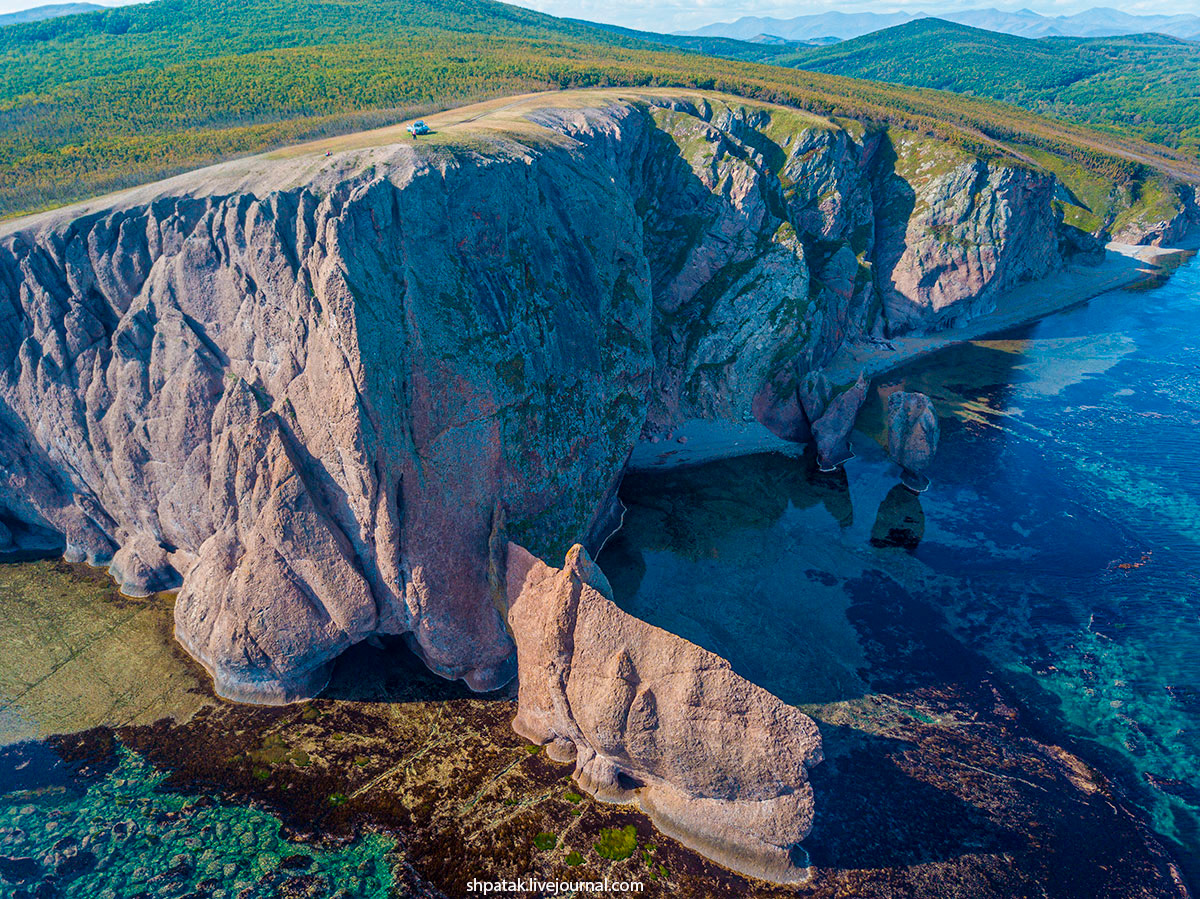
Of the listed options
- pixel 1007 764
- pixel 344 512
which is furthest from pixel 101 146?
pixel 1007 764

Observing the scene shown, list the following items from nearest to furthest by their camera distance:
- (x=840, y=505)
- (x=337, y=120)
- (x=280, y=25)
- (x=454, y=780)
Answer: (x=454, y=780) → (x=840, y=505) → (x=337, y=120) → (x=280, y=25)

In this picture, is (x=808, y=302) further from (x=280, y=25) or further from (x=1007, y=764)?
(x=280, y=25)

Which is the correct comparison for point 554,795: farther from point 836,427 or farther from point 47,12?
point 47,12

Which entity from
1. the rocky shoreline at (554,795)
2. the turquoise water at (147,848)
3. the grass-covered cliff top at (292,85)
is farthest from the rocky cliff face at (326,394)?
the grass-covered cliff top at (292,85)

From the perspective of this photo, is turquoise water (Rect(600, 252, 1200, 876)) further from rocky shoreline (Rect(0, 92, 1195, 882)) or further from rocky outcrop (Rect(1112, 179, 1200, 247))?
rocky outcrop (Rect(1112, 179, 1200, 247))

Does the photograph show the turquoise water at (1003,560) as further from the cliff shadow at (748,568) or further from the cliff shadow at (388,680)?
the cliff shadow at (388,680)

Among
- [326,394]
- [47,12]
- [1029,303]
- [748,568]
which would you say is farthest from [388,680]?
[47,12]
